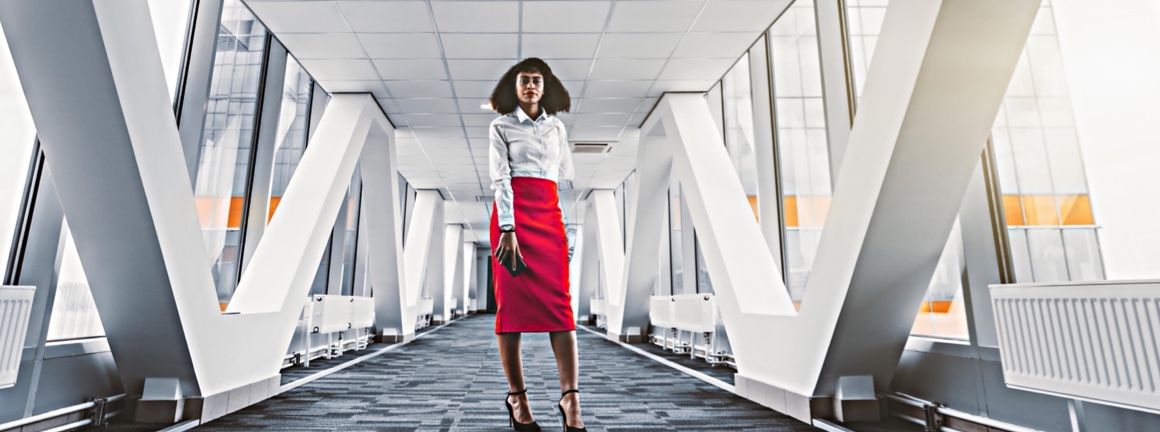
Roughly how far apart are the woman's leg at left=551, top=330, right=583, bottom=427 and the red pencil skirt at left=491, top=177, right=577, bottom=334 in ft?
0.14

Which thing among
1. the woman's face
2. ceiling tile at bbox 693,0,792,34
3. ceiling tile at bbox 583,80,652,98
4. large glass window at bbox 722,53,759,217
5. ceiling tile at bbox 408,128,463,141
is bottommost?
the woman's face

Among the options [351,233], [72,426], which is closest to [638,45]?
[72,426]

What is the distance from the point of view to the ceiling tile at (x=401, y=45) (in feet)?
13.0

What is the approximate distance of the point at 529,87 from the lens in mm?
1960

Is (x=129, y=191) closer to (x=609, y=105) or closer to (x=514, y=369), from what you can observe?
(x=514, y=369)

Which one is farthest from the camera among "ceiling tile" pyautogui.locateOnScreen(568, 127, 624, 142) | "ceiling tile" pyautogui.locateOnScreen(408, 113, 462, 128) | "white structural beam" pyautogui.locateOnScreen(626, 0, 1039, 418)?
"ceiling tile" pyautogui.locateOnScreen(568, 127, 624, 142)

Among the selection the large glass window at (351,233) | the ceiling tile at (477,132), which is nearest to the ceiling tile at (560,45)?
the ceiling tile at (477,132)

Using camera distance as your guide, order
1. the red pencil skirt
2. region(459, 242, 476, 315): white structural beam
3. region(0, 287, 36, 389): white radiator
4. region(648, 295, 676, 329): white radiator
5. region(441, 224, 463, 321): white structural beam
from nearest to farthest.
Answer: region(0, 287, 36, 389): white radiator < the red pencil skirt < region(648, 295, 676, 329): white radiator < region(441, 224, 463, 321): white structural beam < region(459, 242, 476, 315): white structural beam

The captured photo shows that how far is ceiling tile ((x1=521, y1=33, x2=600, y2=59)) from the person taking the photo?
400cm

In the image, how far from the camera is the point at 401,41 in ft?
13.3

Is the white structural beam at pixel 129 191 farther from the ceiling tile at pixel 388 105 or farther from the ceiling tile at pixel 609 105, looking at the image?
the ceiling tile at pixel 609 105

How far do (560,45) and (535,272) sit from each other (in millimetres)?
2683

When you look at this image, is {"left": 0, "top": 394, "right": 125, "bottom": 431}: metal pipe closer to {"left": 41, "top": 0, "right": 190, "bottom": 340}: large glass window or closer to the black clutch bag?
{"left": 41, "top": 0, "right": 190, "bottom": 340}: large glass window

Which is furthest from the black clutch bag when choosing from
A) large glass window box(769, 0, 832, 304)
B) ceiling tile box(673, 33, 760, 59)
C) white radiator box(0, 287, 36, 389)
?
ceiling tile box(673, 33, 760, 59)
